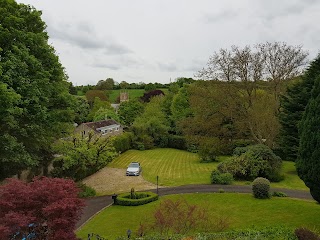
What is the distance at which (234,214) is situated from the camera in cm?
1988

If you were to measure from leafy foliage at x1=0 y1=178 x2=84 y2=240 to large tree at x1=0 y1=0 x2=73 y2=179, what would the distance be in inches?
305

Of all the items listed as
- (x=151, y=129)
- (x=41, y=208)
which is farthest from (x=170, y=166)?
(x=41, y=208)

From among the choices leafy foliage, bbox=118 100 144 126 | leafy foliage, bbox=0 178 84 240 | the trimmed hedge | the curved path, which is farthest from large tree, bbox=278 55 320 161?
leafy foliage, bbox=118 100 144 126

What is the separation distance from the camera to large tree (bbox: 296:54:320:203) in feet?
44.4

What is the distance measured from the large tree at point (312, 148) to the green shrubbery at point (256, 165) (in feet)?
52.4

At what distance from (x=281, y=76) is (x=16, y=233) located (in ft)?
115

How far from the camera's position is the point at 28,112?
21.8 metres

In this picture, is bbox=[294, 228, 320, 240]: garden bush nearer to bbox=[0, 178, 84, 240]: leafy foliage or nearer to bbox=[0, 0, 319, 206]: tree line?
bbox=[0, 0, 319, 206]: tree line

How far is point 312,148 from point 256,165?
57.3ft

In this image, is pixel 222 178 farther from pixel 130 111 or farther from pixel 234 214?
pixel 130 111

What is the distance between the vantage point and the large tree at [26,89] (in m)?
20.0

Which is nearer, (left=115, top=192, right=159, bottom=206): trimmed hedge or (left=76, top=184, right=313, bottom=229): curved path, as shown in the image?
(left=76, top=184, right=313, bottom=229): curved path

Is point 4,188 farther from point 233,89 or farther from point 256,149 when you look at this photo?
point 233,89

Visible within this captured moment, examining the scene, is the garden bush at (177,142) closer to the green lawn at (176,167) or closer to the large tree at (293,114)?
the green lawn at (176,167)
